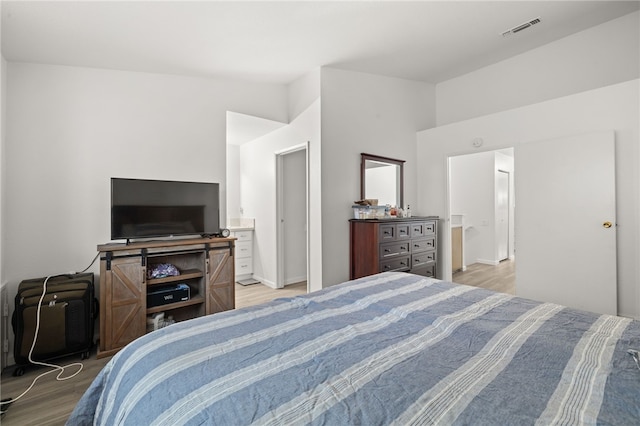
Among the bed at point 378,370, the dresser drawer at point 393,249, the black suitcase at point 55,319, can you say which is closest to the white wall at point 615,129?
the dresser drawer at point 393,249

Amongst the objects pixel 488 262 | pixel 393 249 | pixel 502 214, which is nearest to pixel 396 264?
pixel 393 249

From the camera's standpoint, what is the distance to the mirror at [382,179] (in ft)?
12.4

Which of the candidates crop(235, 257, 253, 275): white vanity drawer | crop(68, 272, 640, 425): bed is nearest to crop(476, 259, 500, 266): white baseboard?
crop(235, 257, 253, 275): white vanity drawer

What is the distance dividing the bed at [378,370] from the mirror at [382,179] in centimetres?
245

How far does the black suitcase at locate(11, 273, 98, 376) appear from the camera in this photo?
218cm

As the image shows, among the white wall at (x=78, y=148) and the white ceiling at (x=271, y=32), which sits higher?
the white ceiling at (x=271, y=32)

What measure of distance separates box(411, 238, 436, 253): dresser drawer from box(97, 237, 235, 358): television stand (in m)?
2.17

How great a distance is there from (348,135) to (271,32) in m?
1.42

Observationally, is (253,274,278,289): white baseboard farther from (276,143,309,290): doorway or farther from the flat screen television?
the flat screen television

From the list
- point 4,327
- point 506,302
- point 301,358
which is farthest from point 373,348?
point 4,327

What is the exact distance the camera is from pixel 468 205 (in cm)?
636

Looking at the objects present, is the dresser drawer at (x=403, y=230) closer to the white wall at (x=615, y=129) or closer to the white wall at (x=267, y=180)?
the white wall at (x=267, y=180)

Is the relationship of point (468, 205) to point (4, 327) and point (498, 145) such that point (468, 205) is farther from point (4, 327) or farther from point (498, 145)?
point (4, 327)

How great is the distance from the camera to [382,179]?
401 centimetres
